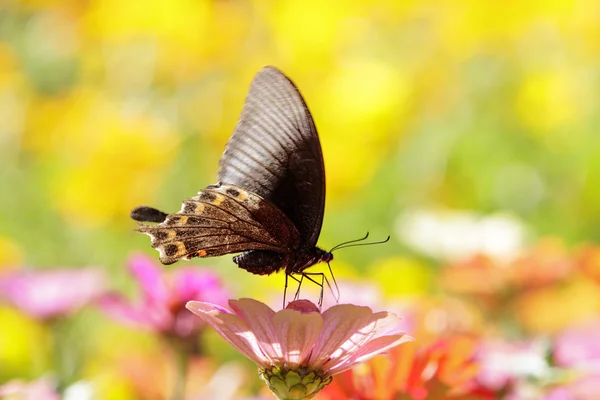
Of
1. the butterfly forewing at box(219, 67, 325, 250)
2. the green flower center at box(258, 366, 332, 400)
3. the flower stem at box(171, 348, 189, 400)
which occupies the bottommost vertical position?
the green flower center at box(258, 366, 332, 400)

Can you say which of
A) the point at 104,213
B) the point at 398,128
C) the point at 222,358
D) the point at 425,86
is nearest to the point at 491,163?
the point at 398,128

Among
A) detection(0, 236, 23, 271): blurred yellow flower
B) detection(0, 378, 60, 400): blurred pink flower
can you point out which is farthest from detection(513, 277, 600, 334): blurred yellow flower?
detection(0, 236, 23, 271): blurred yellow flower

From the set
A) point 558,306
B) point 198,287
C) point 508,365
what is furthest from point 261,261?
point 558,306

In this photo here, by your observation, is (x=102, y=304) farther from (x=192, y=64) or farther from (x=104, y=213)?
(x=192, y=64)

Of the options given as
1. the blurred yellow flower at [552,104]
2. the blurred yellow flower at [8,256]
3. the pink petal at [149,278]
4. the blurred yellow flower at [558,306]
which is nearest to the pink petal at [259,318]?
the pink petal at [149,278]

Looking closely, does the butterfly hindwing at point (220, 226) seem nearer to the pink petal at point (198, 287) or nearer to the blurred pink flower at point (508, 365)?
the pink petal at point (198, 287)

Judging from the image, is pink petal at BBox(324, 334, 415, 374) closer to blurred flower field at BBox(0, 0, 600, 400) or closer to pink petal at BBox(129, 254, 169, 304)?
blurred flower field at BBox(0, 0, 600, 400)

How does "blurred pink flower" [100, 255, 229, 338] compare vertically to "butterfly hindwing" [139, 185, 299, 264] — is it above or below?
below
